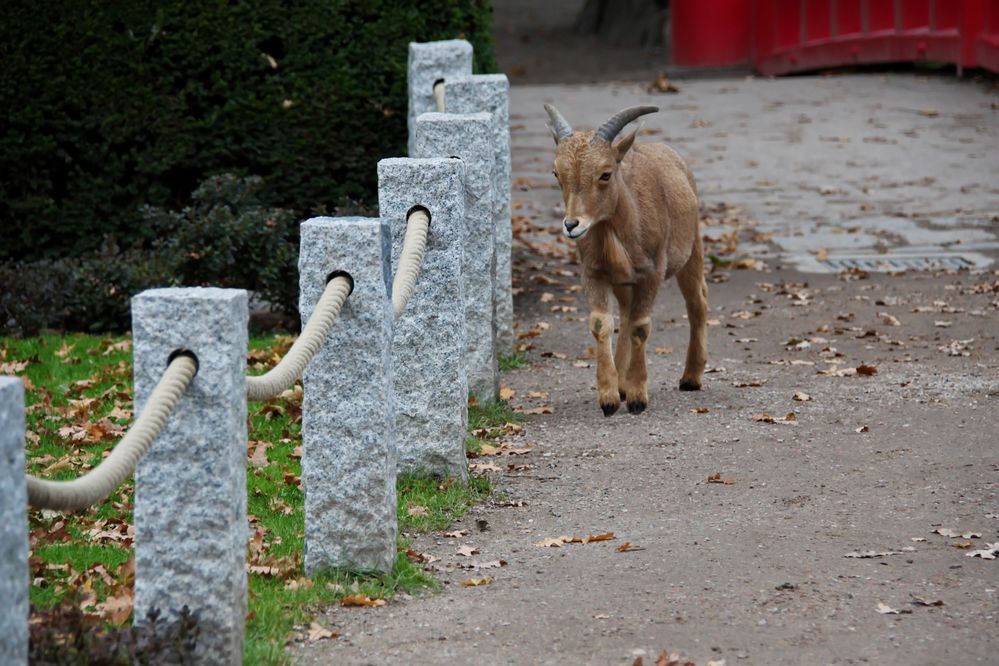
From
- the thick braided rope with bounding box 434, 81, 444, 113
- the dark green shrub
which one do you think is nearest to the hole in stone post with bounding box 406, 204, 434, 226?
the thick braided rope with bounding box 434, 81, 444, 113

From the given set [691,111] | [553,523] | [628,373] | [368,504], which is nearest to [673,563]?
[553,523]

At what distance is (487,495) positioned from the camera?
7.09 m

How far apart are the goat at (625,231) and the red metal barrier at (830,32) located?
38.9ft

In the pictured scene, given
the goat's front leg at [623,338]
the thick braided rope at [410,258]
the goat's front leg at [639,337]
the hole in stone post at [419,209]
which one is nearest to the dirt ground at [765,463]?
the goat's front leg at [639,337]

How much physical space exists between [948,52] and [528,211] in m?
8.26

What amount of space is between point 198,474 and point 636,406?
452 centimetres

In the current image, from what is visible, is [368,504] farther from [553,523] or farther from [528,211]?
[528,211]

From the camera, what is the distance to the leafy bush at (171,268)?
36.3 ft

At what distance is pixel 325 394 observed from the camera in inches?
218

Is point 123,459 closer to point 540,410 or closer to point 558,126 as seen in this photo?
point 558,126

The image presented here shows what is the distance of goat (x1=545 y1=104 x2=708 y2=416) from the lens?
8.11 meters

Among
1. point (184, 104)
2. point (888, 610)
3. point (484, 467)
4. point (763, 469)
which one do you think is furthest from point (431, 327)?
point (184, 104)

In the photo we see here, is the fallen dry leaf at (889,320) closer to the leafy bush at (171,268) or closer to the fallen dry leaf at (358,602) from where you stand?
the leafy bush at (171,268)

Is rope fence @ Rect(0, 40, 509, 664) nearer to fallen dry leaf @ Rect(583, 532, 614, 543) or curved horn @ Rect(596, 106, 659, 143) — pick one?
curved horn @ Rect(596, 106, 659, 143)
